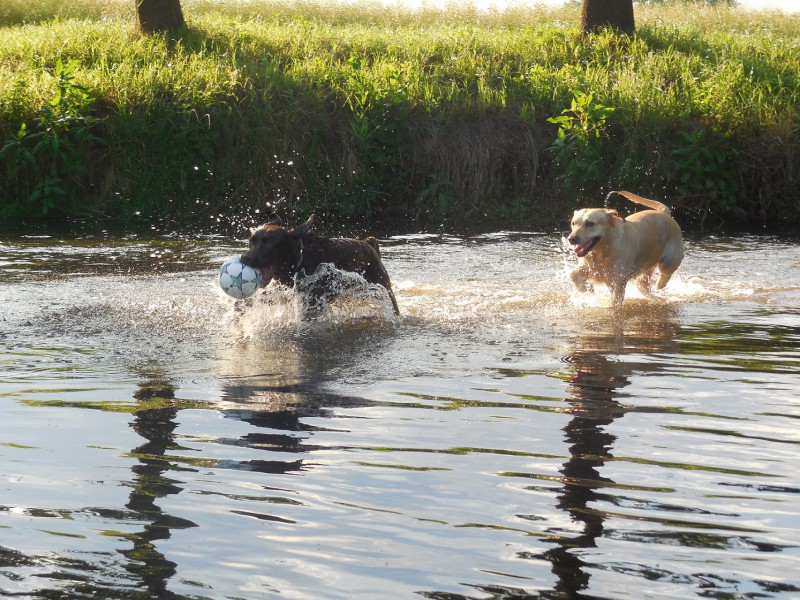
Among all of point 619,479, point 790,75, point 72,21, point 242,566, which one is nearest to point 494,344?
point 619,479

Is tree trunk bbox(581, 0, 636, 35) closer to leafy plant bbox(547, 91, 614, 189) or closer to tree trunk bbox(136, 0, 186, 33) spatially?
leafy plant bbox(547, 91, 614, 189)

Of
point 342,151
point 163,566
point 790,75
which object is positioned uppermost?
point 790,75

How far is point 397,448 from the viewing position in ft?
16.2

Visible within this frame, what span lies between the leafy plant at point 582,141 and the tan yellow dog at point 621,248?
5192 millimetres

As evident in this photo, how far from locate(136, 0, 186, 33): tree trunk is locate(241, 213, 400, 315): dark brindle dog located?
1213 cm

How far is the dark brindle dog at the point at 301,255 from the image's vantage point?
798 cm

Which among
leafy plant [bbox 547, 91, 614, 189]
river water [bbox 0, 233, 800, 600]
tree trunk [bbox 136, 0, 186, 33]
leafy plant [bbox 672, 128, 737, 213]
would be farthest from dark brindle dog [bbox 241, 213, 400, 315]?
tree trunk [bbox 136, 0, 186, 33]

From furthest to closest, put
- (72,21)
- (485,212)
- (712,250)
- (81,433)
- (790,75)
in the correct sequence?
(72,21)
(790,75)
(485,212)
(712,250)
(81,433)

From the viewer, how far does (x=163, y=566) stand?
142 inches

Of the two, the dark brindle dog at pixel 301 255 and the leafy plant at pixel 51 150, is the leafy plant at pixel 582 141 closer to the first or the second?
the leafy plant at pixel 51 150

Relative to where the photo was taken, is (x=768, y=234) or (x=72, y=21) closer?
(x=768, y=234)

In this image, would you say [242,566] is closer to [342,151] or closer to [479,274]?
[479,274]

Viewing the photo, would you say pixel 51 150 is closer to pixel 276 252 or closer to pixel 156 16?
pixel 156 16

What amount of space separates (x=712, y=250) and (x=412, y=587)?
1012cm
